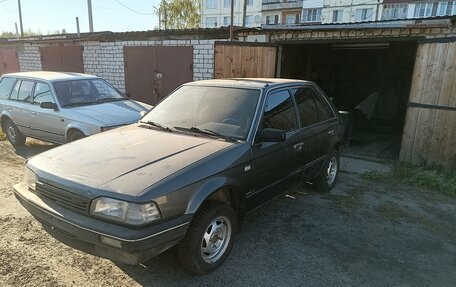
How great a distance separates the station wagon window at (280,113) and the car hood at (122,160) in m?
0.68

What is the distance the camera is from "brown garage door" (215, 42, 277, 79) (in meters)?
8.19

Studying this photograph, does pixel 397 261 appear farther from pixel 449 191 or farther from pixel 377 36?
pixel 377 36

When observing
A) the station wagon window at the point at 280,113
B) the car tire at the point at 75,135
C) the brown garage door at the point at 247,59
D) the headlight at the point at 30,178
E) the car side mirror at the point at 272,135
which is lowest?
the car tire at the point at 75,135

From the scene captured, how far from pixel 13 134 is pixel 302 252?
22.6 ft

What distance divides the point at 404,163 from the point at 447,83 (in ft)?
5.54

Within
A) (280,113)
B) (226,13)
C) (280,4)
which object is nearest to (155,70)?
(280,113)

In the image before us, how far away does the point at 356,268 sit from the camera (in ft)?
10.8

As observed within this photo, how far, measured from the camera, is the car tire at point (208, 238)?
9.25 ft

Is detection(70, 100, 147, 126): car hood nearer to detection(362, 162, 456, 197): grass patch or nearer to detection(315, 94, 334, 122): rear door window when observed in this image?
detection(315, 94, 334, 122): rear door window

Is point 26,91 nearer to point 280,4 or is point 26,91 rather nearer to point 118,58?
Answer: point 118,58

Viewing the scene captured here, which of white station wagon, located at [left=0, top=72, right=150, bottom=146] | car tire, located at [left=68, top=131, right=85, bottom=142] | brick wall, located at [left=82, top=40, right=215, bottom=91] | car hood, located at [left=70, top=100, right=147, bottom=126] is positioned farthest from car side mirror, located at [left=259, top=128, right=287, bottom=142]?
brick wall, located at [left=82, top=40, right=215, bottom=91]

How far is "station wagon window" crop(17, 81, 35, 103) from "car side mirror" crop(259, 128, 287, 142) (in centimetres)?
565

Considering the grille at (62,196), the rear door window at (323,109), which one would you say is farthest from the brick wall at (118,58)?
the grille at (62,196)

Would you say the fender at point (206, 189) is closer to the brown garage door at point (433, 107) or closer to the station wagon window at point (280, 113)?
the station wagon window at point (280, 113)
